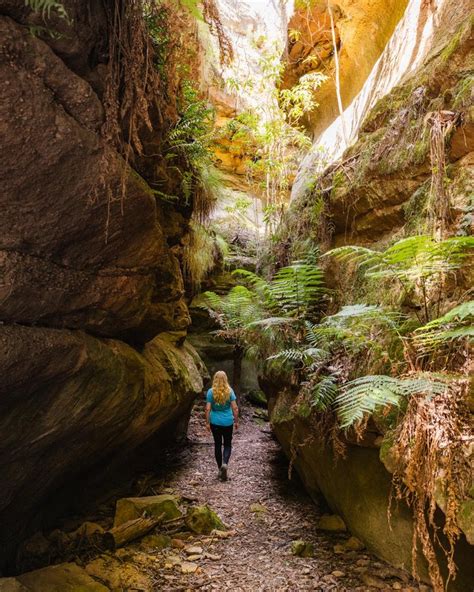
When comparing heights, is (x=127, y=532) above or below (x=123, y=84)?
below

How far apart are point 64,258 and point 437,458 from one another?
2994 mm

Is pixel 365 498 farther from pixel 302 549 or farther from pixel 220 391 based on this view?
pixel 220 391

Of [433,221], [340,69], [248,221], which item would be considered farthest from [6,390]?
[248,221]

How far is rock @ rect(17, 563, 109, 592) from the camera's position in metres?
2.87

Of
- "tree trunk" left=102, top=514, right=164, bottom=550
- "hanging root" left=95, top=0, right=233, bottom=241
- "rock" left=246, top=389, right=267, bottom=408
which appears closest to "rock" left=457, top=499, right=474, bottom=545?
"hanging root" left=95, top=0, right=233, bottom=241

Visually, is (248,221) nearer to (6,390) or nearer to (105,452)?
(105,452)

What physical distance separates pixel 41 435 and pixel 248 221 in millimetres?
9419

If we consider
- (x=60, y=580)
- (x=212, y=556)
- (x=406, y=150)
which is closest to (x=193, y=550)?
(x=212, y=556)

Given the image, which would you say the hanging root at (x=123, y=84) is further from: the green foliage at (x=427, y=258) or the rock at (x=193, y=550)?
the rock at (x=193, y=550)

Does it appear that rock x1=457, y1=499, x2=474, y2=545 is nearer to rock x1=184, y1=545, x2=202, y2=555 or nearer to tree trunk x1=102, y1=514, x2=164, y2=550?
rock x1=184, y1=545, x2=202, y2=555

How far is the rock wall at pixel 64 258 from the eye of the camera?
7.60ft

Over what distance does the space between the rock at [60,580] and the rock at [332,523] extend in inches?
89.8

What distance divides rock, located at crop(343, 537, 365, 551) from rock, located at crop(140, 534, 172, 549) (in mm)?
1803

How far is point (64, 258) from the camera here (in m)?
3.04
